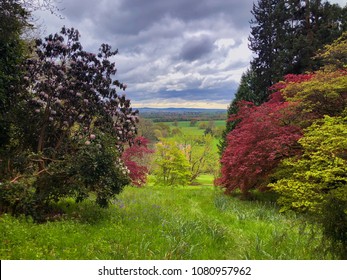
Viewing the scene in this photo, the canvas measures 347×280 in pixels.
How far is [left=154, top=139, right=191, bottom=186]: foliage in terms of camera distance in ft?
83.7

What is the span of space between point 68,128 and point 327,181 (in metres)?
7.06

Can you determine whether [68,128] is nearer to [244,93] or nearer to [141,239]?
[141,239]

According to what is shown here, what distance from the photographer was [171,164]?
2577cm

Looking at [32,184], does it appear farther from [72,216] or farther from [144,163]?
[144,163]

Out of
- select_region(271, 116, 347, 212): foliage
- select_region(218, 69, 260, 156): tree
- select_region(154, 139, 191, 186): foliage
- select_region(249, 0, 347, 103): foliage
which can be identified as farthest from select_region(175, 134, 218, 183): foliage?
select_region(271, 116, 347, 212): foliage

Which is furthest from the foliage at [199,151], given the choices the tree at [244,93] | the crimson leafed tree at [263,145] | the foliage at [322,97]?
the foliage at [322,97]

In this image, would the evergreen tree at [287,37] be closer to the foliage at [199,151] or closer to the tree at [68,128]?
the foliage at [199,151]

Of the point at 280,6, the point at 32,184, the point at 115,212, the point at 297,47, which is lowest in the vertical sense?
the point at 115,212

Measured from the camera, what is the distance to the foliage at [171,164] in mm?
25500

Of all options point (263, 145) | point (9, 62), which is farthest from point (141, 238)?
point (9, 62)

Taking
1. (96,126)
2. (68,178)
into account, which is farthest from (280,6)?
(68,178)

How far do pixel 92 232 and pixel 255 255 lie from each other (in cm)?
315

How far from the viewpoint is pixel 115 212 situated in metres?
7.64

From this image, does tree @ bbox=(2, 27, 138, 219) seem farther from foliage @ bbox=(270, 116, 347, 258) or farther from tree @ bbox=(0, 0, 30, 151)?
foliage @ bbox=(270, 116, 347, 258)
